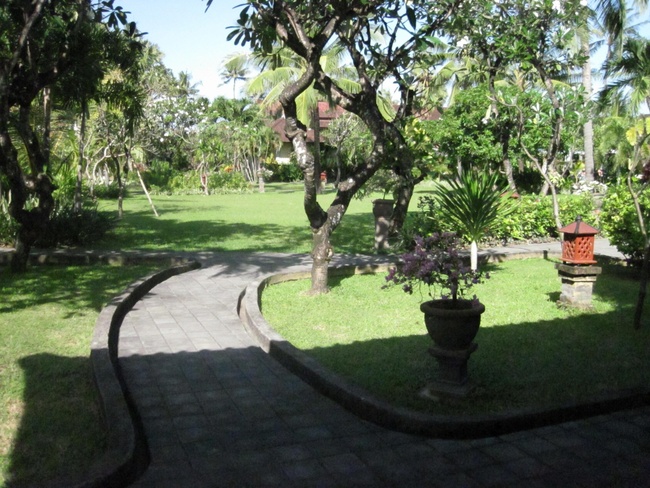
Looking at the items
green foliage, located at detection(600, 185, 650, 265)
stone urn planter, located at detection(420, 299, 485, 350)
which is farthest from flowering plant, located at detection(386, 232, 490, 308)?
green foliage, located at detection(600, 185, 650, 265)

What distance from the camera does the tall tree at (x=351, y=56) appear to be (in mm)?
9008

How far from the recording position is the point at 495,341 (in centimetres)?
716

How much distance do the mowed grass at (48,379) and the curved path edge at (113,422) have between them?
0.39 feet

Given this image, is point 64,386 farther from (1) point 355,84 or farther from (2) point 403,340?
(1) point 355,84

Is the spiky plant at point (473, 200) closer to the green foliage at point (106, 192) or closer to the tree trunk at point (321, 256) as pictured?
the tree trunk at point (321, 256)

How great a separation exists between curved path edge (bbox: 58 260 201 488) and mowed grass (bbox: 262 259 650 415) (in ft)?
5.87

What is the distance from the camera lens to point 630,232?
10.9 m

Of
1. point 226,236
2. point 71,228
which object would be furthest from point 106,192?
point 71,228

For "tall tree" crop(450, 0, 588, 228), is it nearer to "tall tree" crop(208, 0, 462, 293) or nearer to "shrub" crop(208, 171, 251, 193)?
"tall tree" crop(208, 0, 462, 293)

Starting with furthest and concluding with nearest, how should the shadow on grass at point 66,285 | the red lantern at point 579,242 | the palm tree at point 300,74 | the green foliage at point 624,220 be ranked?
the palm tree at point 300,74, the green foliage at point 624,220, the shadow on grass at point 66,285, the red lantern at point 579,242

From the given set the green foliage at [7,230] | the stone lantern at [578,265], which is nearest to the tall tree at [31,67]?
the green foliage at [7,230]

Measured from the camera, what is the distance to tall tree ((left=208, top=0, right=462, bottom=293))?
9.01m

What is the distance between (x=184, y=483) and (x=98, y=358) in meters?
2.36

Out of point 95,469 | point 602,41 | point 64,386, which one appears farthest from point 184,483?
point 602,41
